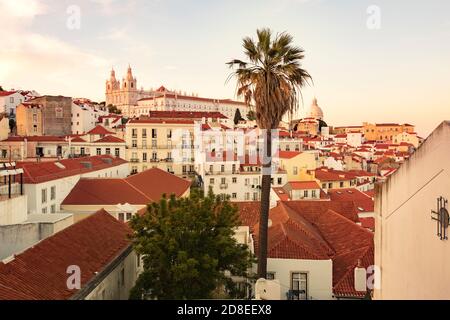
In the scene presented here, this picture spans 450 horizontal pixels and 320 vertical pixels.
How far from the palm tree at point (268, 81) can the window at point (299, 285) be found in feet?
6.86

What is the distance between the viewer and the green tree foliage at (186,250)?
1234 centimetres

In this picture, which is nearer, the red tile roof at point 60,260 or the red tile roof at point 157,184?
the red tile roof at point 60,260

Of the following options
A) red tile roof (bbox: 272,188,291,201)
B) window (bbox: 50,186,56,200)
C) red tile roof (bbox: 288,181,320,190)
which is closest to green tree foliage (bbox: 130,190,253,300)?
window (bbox: 50,186,56,200)

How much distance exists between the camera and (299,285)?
16344 mm

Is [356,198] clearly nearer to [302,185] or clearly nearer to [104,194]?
[302,185]

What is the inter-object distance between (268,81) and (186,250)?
20.4ft

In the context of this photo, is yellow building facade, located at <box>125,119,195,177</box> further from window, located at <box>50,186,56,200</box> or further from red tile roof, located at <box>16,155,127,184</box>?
window, located at <box>50,186,56,200</box>

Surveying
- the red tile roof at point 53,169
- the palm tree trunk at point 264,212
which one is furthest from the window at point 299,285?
the red tile roof at point 53,169

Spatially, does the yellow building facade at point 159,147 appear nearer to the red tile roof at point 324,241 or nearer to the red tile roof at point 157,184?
the red tile roof at point 157,184

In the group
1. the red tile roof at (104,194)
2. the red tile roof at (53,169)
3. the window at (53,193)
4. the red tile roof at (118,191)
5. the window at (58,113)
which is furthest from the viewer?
the window at (58,113)

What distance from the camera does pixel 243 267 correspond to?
45.9 feet

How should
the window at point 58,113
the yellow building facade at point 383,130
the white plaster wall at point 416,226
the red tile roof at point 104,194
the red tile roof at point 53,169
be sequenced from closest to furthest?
the white plaster wall at point 416,226, the red tile roof at point 53,169, the red tile roof at point 104,194, the window at point 58,113, the yellow building facade at point 383,130
